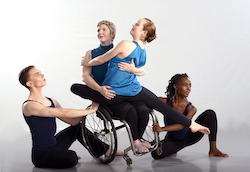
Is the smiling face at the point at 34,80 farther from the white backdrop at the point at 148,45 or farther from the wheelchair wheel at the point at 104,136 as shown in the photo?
the white backdrop at the point at 148,45

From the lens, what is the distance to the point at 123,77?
4289 mm

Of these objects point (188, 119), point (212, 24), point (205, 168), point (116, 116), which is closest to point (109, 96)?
point (116, 116)

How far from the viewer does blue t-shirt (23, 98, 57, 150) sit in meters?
4.32

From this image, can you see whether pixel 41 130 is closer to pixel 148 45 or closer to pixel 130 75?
pixel 130 75

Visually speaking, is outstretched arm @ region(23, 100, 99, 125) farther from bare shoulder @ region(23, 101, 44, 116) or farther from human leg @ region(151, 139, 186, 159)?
human leg @ region(151, 139, 186, 159)

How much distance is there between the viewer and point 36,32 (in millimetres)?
7582

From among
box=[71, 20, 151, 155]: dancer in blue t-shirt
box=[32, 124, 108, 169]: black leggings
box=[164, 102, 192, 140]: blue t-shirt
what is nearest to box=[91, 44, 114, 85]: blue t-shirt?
Result: box=[71, 20, 151, 155]: dancer in blue t-shirt

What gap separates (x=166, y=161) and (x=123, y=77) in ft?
3.25

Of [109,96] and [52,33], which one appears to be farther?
[52,33]

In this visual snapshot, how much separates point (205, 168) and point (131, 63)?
1143 mm

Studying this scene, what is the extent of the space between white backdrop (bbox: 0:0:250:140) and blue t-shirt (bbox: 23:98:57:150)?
3.04 meters

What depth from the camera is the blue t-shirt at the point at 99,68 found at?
4.51 meters

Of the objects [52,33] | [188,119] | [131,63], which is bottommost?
[188,119]

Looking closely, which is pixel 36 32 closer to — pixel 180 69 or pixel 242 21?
pixel 180 69
